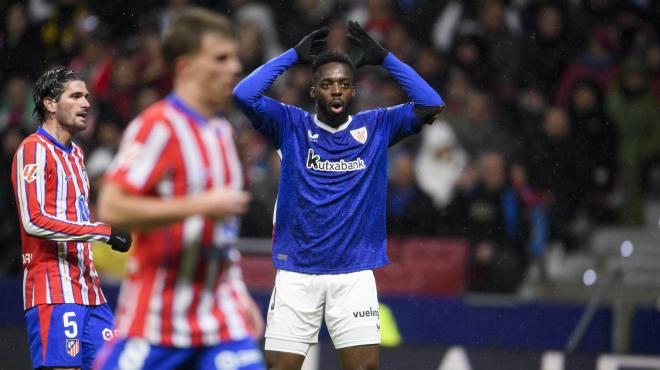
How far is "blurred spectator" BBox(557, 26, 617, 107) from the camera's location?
10.4m

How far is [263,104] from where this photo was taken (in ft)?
19.5

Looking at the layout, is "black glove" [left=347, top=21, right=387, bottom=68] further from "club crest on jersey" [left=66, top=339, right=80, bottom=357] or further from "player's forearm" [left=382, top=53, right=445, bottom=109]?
"club crest on jersey" [left=66, top=339, right=80, bottom=357]

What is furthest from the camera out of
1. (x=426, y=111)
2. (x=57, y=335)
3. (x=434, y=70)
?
(x=434, y=70)

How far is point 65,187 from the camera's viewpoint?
5.57 meters

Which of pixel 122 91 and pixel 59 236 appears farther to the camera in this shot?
pixel 122 91

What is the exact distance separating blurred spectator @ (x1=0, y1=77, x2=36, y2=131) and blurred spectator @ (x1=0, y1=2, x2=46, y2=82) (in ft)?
0.35

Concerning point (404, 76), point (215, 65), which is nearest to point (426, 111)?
point (404, 76)

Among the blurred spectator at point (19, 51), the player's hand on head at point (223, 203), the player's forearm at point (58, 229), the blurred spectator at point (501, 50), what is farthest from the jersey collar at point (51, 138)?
the blurred spectator at point (19, 51)

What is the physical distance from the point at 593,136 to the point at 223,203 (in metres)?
7.24

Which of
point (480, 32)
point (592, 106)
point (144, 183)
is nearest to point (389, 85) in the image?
point (480, 32)

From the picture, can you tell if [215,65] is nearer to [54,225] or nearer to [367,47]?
[54,225]

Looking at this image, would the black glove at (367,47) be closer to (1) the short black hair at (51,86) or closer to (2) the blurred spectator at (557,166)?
(1) the short black hair at (51,86)

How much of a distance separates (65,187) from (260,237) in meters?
4.67

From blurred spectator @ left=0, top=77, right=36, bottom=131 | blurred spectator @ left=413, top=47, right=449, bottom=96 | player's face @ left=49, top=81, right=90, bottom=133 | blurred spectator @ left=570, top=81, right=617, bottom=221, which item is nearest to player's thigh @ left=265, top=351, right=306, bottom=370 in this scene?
player's face @ left=49, top=81, right=90, bottom=133
